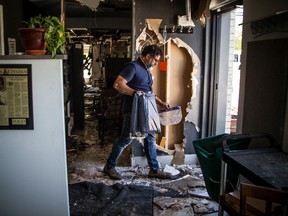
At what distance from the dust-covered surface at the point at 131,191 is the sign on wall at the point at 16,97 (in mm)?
1083

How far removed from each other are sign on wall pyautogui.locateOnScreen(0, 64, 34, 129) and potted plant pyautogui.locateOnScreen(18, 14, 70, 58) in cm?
14


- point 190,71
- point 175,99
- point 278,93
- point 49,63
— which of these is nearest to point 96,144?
point 175,99

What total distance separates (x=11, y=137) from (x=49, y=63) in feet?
1.93

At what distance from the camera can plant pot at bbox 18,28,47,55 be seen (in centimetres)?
197

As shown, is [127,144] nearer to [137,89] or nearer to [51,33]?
[137,89]

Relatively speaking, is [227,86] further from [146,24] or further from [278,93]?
[278,93]

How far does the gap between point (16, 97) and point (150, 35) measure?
2.00m

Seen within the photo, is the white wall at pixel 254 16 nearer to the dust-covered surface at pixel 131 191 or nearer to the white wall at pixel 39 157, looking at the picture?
the dust-covered surface at pixel 131 191

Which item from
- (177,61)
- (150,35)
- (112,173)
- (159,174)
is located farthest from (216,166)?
(150,35)

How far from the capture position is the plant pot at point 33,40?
1972 mm

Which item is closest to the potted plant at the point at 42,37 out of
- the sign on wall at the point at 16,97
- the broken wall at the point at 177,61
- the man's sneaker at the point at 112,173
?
the sign on wall at the point at 16,97

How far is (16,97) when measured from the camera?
202 centimetres

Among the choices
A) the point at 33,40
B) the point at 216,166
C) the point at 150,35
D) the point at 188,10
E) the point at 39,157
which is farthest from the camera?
the point at 150,35

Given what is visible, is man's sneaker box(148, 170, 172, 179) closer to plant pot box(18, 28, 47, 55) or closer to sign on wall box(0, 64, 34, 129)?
sign on wall box(0, 64, 34, 129)
